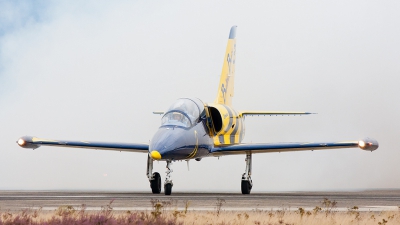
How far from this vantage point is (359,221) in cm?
1689

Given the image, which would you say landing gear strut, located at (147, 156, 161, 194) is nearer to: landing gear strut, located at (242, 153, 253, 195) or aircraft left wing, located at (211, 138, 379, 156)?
aircraft left wing, located at (211, 138, 379, 156)

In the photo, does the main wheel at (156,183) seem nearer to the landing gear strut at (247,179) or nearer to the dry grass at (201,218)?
the landing gear strut at (247,179)

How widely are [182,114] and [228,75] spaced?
45.5 ft

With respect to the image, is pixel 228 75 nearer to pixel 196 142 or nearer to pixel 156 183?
pixel 156 183

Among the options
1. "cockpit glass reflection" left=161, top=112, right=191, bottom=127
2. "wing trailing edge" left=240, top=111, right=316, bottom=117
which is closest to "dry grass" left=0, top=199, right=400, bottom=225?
"cockpit glass reflection" left=161, top=112, right=191, bottom=127

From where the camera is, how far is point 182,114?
32938 millimetres

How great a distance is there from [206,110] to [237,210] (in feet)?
52.9

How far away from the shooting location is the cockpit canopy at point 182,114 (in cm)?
3278

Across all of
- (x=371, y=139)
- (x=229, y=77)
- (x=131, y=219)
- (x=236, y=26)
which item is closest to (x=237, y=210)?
(x=131, y=219)

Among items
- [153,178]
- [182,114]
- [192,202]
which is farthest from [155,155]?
[192,202]

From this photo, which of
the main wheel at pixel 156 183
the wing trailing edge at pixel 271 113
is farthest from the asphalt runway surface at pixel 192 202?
the wing trailing edge at pixel 271 113

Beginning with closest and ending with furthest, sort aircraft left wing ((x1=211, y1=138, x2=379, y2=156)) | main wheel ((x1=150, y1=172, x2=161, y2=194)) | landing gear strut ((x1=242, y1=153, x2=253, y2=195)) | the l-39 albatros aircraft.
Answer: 1. the l-39 albatros aircraft
2. aircraft left wing ((x1=211, y1=138, x2=379, y2=156))
3. main wheel ((x1=150, y1=172, x2=161, y2=194))
4. landing gear strut ((x1=242, y1=153, x2=253, y2=195))

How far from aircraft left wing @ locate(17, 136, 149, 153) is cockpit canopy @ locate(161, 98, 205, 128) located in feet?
9.38

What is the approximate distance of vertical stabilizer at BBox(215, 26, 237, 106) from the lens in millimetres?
44781
